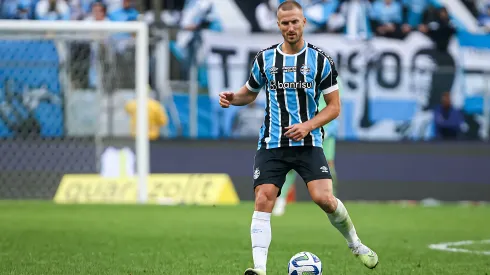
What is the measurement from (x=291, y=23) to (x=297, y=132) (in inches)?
30.5

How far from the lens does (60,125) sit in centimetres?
1641

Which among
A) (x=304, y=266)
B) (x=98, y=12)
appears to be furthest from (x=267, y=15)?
(x=304, y=266)

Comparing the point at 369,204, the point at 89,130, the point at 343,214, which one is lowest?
the point at 369,204

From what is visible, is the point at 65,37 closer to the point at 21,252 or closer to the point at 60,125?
the point at 60,125

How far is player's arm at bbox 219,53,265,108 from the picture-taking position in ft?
23.1

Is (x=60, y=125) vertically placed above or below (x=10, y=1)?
below

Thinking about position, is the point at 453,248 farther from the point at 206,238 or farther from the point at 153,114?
the point at 153,114

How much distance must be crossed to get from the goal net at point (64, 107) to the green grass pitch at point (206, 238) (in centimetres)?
→ 67

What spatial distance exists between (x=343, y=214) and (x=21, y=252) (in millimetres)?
3207

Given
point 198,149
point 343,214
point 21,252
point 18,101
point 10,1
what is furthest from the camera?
point 10,1

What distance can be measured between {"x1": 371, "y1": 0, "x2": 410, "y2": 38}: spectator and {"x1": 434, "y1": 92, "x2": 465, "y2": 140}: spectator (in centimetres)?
342

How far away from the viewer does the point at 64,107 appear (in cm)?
1656

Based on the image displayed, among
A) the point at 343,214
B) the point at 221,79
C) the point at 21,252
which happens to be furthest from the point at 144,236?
the point at 221,79

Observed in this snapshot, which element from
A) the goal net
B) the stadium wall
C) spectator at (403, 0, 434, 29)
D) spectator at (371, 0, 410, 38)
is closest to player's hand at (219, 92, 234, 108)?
the goal net
